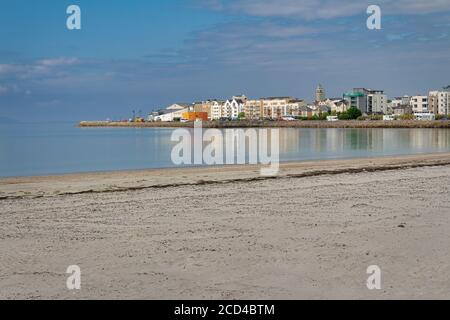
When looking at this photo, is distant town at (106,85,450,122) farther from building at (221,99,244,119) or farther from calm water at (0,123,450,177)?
calm water at (0,123,450,177)

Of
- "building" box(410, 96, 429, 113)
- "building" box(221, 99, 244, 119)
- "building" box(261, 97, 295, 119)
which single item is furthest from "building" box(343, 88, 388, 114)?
"building" box(221, 99, 244, 119)

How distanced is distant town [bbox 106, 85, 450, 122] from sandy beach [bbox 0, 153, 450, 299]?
129 meters

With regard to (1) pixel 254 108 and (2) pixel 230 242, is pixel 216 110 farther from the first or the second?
(2) pixel 230 242

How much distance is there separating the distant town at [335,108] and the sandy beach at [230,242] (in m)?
129

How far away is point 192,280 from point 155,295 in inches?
21.1

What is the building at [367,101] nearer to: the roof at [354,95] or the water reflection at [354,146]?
the roof at [354,95]

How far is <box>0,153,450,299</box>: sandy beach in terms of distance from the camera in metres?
5.43

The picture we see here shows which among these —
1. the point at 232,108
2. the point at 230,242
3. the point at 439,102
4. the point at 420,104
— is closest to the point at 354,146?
the point at 230,242

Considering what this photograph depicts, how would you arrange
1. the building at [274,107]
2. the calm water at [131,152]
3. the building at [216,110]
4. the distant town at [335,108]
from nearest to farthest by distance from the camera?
the calm water at [131,152], the distant town at [335,108], the building at [274,107], the building at [216,110]

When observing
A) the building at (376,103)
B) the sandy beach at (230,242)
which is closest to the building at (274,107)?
the building at (376,103)

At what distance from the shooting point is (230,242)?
24.2 ft

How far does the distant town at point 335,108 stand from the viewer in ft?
497
